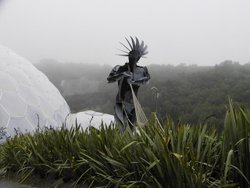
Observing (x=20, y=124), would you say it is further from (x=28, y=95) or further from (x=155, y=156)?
(x=155, y=156)

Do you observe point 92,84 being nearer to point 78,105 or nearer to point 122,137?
point 78,105

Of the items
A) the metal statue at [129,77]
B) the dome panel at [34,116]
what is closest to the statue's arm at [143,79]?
the metal statue at [129,77]

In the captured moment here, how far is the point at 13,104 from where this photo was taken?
19.9m

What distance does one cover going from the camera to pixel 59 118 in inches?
846

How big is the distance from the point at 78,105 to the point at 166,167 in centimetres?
4191

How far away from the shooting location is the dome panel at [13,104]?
19520 millimetres

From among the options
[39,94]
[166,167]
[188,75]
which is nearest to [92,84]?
[188,75]

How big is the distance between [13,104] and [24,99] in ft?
2.45

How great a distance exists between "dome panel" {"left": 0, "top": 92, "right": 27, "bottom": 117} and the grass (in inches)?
511

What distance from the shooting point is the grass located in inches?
161

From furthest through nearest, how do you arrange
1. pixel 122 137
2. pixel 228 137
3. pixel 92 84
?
pixel 92 84
pixel 122 137
pixel 228 137

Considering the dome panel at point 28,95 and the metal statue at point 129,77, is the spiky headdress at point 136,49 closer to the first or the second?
the metal statue at point 129,77

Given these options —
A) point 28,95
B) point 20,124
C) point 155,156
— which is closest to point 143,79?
point 155,156

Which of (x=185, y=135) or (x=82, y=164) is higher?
(x=185, y=135)
